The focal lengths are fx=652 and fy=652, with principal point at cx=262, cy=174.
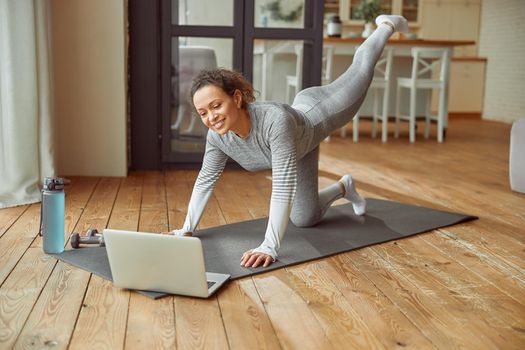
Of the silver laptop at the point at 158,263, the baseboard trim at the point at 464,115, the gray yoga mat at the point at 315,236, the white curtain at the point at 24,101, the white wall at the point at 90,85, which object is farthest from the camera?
the baseboard trim at the point at 464,115

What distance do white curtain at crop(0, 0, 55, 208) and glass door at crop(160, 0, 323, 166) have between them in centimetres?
96

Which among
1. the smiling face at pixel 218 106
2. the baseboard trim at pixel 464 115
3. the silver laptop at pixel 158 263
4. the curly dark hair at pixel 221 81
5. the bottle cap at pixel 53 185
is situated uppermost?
the curly dark hair at pixel 221 81

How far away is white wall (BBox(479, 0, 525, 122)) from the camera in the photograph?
783 centimetres

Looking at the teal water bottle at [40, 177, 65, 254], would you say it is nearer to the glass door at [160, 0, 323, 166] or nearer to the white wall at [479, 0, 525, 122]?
the glass door at [160, 0, 323, 166]

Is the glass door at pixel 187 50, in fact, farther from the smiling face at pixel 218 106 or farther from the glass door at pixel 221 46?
the smiling face at pixel 218 106

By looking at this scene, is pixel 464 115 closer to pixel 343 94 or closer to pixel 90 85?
pixel 90 85

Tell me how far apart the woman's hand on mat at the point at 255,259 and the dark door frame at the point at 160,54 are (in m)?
2.06

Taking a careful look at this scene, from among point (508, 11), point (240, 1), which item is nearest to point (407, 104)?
point (508, 11)

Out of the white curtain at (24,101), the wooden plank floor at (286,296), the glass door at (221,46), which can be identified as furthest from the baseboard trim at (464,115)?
the white curtain at (24,101)

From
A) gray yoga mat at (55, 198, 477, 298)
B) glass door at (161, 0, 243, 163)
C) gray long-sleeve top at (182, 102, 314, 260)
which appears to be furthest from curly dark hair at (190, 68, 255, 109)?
glass door at (161, 0, 243, 163)

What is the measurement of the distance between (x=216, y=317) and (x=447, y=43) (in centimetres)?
493

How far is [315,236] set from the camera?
263cm

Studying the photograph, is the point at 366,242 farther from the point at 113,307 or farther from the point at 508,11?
the point at 508,11

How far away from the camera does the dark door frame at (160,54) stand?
13.1 ft
